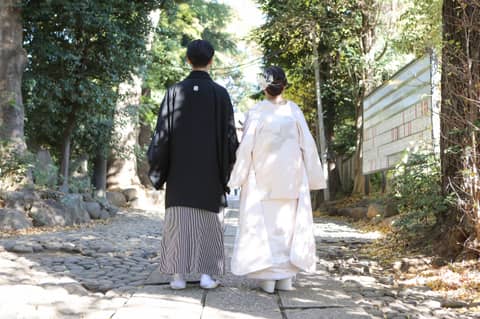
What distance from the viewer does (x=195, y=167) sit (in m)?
4.22

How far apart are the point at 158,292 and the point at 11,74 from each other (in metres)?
7.42

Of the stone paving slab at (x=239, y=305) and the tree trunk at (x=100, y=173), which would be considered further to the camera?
the tree trunk at (x=100, y=173)

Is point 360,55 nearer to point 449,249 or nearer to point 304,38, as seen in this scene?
point 304,38

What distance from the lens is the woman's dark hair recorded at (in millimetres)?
4312

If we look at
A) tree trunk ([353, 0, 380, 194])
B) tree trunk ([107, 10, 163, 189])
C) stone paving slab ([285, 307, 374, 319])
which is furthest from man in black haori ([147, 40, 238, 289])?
tree trunk ([107, 10, 163, 189])

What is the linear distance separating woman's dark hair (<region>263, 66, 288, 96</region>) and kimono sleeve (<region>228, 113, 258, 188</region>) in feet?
0.95

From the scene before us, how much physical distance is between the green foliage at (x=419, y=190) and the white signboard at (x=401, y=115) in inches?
10.6

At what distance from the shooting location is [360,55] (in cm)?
1599

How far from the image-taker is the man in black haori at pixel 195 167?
163 inches

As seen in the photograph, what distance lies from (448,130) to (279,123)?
6.10 feet

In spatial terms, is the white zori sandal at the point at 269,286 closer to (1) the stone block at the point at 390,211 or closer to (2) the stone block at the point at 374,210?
(1) the stone block at the point at 390,211

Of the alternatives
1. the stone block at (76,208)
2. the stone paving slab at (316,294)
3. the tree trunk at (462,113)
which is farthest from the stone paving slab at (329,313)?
the stone block at (76,208)

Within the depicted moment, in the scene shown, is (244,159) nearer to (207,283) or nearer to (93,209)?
(207,283)

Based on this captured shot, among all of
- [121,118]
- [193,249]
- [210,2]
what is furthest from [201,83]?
[210,2]
